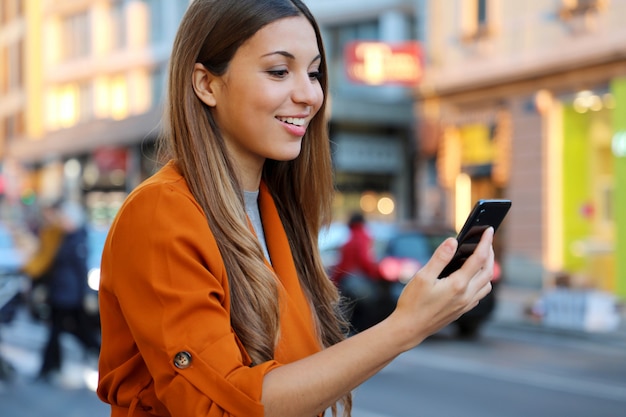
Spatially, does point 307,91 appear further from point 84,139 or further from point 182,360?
point 84,139

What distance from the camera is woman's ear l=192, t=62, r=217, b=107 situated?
74.3 inches

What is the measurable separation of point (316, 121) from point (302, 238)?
265 millimetres

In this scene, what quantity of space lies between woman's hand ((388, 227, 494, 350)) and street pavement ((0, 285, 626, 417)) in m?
6.37

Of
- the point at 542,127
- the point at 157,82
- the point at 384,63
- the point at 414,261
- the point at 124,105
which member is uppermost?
the point at 157,82

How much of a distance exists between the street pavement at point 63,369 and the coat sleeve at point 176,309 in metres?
6.36

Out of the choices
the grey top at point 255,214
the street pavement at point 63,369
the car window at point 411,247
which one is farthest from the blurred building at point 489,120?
the grey top at point 255,214

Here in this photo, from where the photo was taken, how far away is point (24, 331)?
14383mm

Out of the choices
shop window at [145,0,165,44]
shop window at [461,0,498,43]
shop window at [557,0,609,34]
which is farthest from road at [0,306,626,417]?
shop window at [145,0,165,44]

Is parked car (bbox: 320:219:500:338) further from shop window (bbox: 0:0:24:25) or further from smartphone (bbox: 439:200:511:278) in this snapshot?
shop window (bbox: 0:0:24:25)

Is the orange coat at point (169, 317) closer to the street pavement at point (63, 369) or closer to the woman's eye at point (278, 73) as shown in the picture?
the woman's eye at point (278, 73)

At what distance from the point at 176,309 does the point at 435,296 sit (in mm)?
428

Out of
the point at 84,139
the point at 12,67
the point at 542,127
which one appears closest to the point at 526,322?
the point at 542,127

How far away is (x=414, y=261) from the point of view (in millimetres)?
13047

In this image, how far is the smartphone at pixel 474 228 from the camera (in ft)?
5.52
